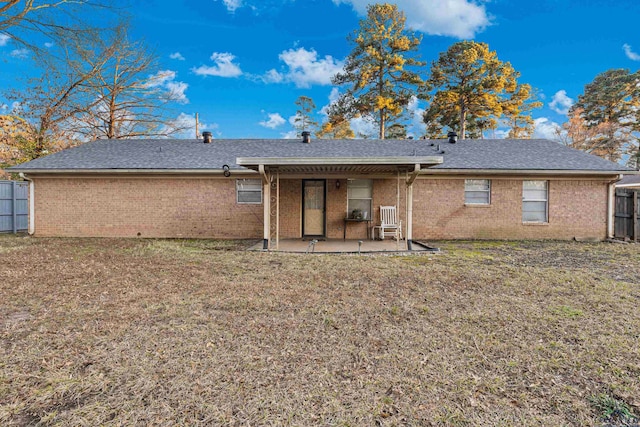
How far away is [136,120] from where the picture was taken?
63.6 ft

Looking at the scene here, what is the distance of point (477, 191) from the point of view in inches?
417

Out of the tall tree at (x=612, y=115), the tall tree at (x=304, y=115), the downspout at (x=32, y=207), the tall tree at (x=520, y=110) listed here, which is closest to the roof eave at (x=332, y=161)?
the downspout at (x=32, y=207)

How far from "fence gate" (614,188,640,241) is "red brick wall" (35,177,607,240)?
0.46 meters

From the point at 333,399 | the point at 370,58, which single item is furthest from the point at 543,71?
the point at 333,399

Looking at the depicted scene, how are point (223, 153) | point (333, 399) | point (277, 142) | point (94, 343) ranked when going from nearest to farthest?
point (333, 399) < point (94, 343) < point (223, 153) < point (277, 142)

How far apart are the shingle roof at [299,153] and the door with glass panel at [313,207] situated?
142 centimetres

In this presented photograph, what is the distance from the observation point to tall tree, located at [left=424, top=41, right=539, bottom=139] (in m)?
20.8

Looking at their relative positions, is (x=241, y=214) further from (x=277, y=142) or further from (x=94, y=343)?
(x=94, y=343)

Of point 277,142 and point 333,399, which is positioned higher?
point 277,142

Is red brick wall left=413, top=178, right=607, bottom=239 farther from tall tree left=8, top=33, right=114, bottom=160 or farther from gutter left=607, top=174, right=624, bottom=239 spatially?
tall tree left=8, top=33, right=114, bottom=160

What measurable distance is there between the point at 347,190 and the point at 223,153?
4.88m

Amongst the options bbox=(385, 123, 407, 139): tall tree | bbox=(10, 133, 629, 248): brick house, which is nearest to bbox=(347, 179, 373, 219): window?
bbox=(10, 133, 629, 248): brick house

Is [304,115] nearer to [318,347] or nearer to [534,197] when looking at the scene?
[534,197]

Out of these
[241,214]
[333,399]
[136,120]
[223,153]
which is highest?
[136,120]
